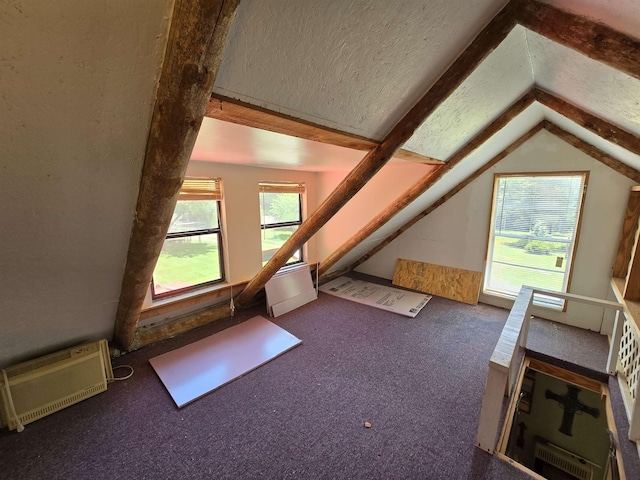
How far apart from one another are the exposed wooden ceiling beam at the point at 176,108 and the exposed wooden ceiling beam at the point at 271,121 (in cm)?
13

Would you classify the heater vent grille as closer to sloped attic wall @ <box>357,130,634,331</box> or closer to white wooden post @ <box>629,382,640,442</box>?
white wooden post @ <box>629,382,640,442</box>

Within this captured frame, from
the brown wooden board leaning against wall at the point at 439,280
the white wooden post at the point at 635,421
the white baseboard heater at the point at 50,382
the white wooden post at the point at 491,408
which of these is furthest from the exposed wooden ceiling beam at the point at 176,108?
the brown wooden board leaning against wall at the point at 439,280

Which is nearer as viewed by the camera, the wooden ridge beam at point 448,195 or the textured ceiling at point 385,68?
the textured ceiling at point 385,68

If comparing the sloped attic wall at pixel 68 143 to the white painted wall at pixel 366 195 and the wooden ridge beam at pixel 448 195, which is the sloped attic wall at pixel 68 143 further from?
the wooden ridge beam at pixel 448 195

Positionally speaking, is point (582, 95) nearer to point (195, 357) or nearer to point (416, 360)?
point (416, 360)

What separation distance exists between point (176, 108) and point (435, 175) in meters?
2.40

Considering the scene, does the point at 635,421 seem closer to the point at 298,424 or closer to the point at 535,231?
the point at 535,231

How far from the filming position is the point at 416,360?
8.14ft

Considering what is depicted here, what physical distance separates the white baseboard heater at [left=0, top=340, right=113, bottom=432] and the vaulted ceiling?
1808 mm

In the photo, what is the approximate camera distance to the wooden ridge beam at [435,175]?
2.11 meters

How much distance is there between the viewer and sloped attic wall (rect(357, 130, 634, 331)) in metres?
2.69

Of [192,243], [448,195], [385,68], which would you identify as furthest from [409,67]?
[448,195]

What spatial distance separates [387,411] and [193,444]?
4.32 ft

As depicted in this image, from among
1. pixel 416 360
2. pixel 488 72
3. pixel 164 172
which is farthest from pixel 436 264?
pixel 164 172
